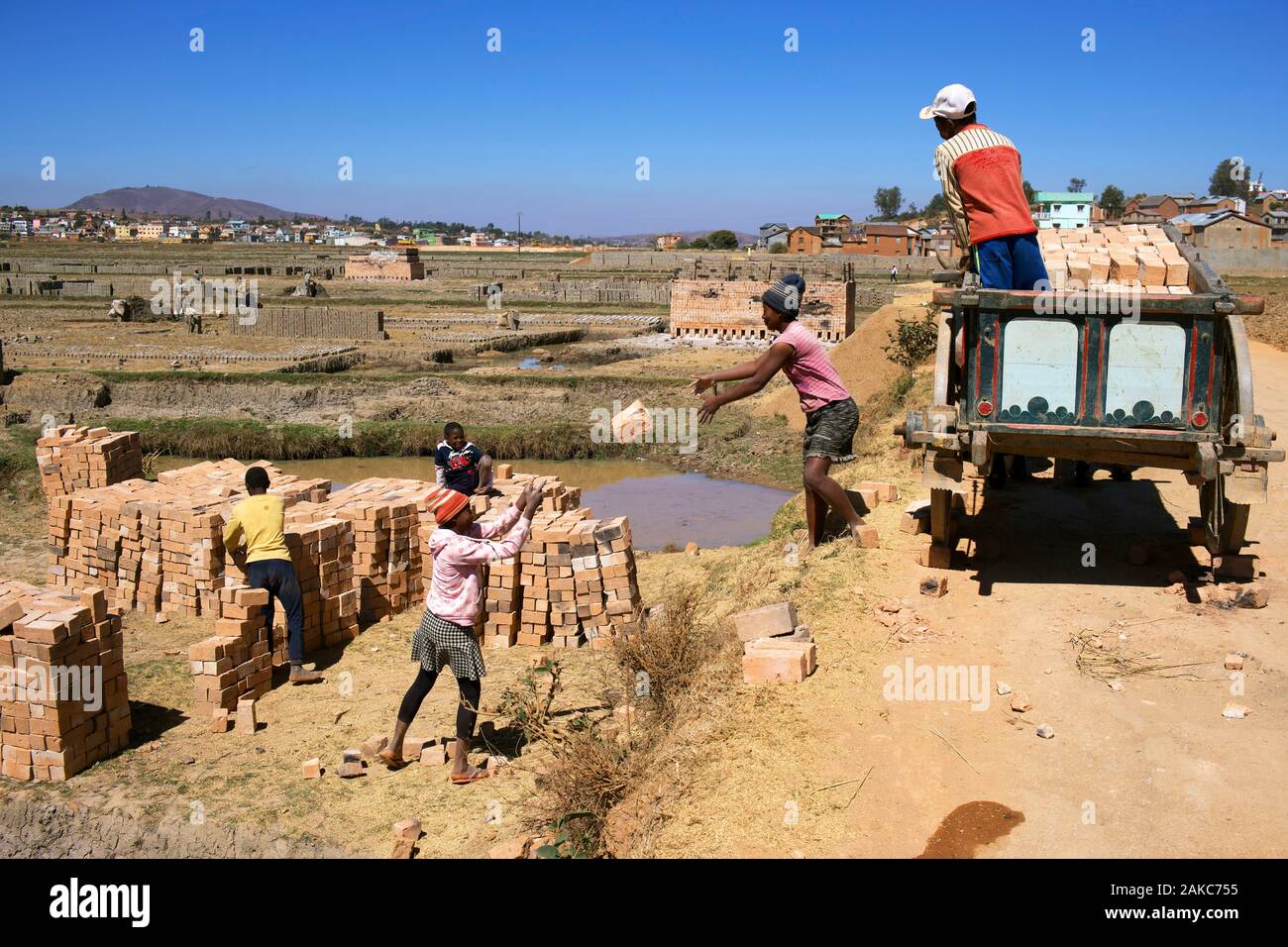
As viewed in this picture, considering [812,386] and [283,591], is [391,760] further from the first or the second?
[812,386]

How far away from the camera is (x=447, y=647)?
5.27 meters

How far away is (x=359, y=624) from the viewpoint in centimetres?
816

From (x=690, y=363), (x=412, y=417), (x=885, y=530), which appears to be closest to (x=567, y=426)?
(x=412, y=417)

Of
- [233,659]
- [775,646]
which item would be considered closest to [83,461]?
[233,659]

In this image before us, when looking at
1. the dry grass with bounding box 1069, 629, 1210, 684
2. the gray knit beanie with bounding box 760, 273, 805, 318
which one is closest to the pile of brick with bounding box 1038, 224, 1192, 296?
the gray knit beanie with bounding box 760, 273, 805, 318

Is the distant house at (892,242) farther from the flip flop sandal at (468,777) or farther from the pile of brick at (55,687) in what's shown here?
the pile of brick at (55,687)

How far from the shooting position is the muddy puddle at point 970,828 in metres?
3.61

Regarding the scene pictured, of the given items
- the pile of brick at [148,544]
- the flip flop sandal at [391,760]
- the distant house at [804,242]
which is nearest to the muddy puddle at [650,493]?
the pile of brick at [148,544]

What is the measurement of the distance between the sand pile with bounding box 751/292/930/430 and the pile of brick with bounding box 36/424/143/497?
1099cm

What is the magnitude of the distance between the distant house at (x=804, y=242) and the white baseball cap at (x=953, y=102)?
251 feet

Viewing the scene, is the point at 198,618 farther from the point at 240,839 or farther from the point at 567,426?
the point at 567,426

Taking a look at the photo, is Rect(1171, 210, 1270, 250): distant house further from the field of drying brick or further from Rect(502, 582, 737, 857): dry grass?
Rect(502, 582, 737, 857): dry grass

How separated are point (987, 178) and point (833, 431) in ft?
5.16
